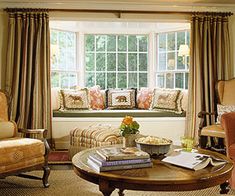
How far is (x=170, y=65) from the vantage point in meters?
6.34

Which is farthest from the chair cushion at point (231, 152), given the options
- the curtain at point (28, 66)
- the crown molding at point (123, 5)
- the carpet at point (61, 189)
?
the curtain at point (28, 66)

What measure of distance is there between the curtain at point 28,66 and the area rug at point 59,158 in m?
0.45

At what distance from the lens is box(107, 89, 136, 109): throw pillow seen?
5977 millimetres

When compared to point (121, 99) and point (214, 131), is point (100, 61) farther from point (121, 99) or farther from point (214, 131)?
point (214, 131)

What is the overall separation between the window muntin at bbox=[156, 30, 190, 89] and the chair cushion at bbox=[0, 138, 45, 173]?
3377mm

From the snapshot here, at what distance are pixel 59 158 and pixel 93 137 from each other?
78 cm

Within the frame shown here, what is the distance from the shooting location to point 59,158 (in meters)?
4.84

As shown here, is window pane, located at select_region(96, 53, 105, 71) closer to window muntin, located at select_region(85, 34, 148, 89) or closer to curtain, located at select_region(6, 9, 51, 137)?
window muntin, located at select_region(85, 34, 148, 89)

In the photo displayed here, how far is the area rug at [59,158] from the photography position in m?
4.61

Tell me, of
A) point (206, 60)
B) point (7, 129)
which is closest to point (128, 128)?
point (7, 129)

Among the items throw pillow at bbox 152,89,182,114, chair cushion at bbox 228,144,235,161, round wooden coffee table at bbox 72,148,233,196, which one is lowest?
chair cushion at bbox 228,144,235,161

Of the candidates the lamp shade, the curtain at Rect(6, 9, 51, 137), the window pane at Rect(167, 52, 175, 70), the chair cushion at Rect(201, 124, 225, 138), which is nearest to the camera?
the chair cushion at Rect(201, 124, 225, 138)

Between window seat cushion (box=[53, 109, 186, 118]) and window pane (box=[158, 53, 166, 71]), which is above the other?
window pane (box=[158, 53, 166, 71])

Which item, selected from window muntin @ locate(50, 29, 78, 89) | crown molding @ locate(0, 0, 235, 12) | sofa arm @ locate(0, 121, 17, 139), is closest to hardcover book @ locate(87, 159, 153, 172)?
sofa arm @ locate(0, 121, 17, 139)
